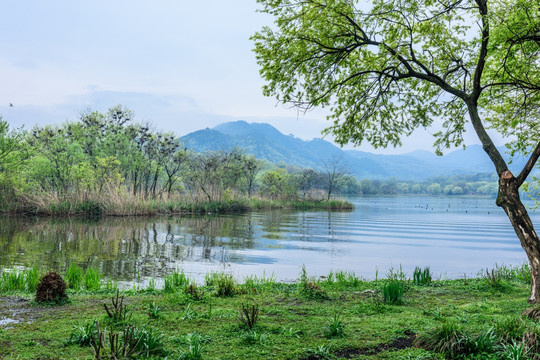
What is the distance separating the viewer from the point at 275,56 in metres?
9.35

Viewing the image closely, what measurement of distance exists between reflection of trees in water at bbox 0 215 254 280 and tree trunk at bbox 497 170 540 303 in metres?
10.7

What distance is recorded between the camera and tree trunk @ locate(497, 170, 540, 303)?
7.70 m

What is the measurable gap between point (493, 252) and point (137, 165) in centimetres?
3821

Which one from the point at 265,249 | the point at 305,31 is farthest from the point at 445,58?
the point at 265,249

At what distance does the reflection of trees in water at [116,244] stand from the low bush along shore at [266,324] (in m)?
5.41

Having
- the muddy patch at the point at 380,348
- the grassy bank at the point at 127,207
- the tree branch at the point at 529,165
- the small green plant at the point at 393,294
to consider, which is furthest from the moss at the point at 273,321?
the grassy bank at the point at 127,207

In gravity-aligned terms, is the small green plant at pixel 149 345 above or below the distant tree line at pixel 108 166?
below

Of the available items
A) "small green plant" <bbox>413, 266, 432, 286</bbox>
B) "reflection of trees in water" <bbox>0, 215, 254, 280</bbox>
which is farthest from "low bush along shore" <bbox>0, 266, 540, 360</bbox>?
"reflection of trees in water" <bbox>0, 215, 254, 280</bbox>

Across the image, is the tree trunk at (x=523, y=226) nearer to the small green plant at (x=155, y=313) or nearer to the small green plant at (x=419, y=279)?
the small green plant at (x=419, y=279)

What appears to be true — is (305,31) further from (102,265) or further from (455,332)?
(102,265)

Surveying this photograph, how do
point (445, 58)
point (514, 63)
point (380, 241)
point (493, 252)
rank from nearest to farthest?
point (514, 63), point (445, 58), point (493, 252), point (380, 241)

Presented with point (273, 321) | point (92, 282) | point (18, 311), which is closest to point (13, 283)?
point (92, 282)

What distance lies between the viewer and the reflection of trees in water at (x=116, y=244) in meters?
15.1

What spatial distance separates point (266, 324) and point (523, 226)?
5.50 metres
